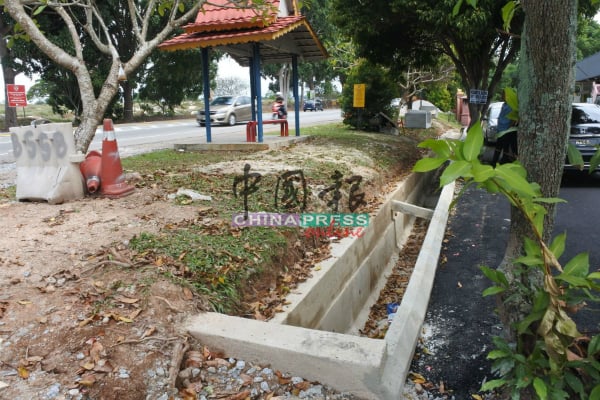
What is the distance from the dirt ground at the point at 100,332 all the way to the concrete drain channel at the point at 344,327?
0.10m

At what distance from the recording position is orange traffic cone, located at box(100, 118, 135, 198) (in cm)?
560

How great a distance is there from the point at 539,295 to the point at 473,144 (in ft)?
2.67

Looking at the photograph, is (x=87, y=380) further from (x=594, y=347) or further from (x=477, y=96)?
(x=477, y=96)

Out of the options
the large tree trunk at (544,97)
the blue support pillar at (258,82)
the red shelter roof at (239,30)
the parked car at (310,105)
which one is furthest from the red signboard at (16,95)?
the parked car at (310,105)

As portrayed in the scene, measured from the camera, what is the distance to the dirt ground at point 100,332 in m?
2.60

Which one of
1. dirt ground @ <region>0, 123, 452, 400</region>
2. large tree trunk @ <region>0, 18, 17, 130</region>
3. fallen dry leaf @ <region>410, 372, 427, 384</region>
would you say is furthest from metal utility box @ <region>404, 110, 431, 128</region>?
fallen dry leaf @ <region>410, 372, 427, 384</region>

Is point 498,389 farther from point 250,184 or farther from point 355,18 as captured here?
point 355,18

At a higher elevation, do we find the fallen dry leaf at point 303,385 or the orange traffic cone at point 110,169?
the orange traffic cone at point 110,169

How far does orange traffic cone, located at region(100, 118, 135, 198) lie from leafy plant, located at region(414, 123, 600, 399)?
464 cm

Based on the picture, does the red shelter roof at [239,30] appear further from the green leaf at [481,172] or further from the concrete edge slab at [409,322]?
the green leaf at [481,172]

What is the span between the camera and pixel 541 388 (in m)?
2.02

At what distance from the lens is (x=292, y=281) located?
439cm

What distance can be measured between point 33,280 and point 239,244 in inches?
67.2

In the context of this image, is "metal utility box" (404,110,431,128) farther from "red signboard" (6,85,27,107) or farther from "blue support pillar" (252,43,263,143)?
"red signboard" (6,85,27,107)
